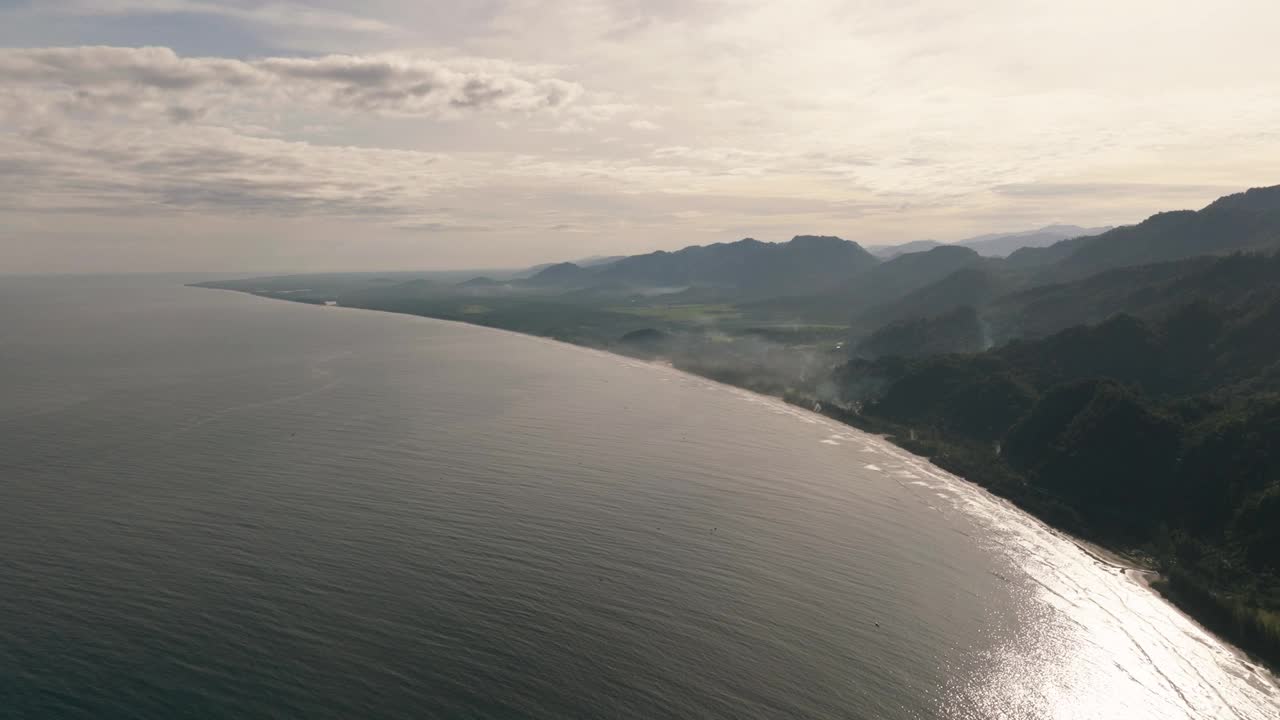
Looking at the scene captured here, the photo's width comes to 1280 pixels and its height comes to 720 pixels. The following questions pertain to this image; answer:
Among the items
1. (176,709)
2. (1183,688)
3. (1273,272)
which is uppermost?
(1273,272)

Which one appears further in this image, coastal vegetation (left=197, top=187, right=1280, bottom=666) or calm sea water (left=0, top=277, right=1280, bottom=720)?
coastal vegetation (left=197, top=187, right=1280, bottom=666)

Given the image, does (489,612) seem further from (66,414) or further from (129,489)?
(66,414)

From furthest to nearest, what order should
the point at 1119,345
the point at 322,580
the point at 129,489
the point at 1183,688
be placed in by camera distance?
1. the point at 1119,345
2. the point at 129,489
3. the point at 322,580
4. the point at 1183,688

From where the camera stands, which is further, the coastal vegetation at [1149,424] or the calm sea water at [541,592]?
the coastal vegetation at [1149,424]

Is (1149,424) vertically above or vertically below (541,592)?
above

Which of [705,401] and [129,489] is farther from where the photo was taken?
[705,401]

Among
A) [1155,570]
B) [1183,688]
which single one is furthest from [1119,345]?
[1183,688]

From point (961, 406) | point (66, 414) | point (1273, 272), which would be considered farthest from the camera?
point (1273, 272)

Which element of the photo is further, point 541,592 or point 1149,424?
point 1149,424
